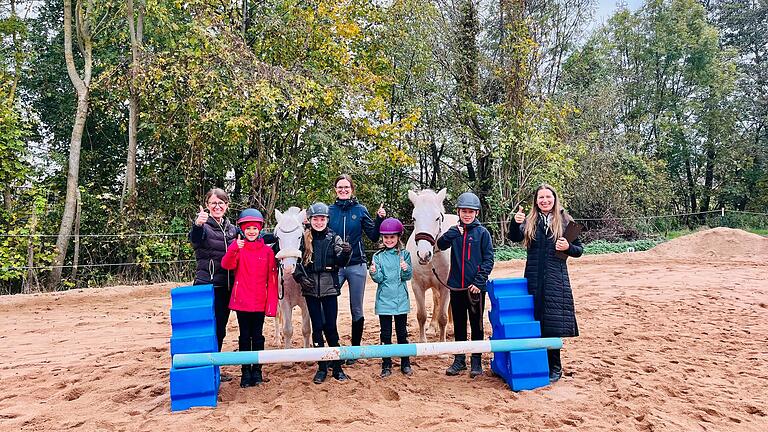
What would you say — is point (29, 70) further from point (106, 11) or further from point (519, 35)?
point (519, 35)

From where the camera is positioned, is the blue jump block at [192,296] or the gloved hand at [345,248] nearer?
the blue jump block at [192,296]

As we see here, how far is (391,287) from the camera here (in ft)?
14.2

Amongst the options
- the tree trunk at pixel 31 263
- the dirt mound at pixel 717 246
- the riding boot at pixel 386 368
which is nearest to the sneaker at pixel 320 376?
the riding boot at pixel 386 368

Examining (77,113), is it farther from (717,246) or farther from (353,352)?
(717,246)

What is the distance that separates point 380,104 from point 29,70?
859 centimetres

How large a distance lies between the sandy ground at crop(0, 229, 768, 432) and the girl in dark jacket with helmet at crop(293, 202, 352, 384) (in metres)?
0.47

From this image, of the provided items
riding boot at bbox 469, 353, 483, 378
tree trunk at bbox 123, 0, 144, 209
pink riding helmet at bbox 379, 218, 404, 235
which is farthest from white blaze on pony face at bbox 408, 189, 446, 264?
tree trunk at bbox 123, 0, 144, 209

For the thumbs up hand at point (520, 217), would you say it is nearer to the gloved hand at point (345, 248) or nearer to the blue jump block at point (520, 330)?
A: the blue jump block at point (520, 330)

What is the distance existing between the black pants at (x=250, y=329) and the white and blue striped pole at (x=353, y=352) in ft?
1.44

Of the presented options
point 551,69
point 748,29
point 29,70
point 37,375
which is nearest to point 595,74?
point 551,69

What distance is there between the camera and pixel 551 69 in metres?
15.9

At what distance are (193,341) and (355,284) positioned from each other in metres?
1.44

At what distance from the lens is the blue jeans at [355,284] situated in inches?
172

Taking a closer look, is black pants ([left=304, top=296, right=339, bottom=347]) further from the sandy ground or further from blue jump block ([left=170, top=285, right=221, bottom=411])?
blue jump block ([left=170, top=285, right=221, bottom=411])
